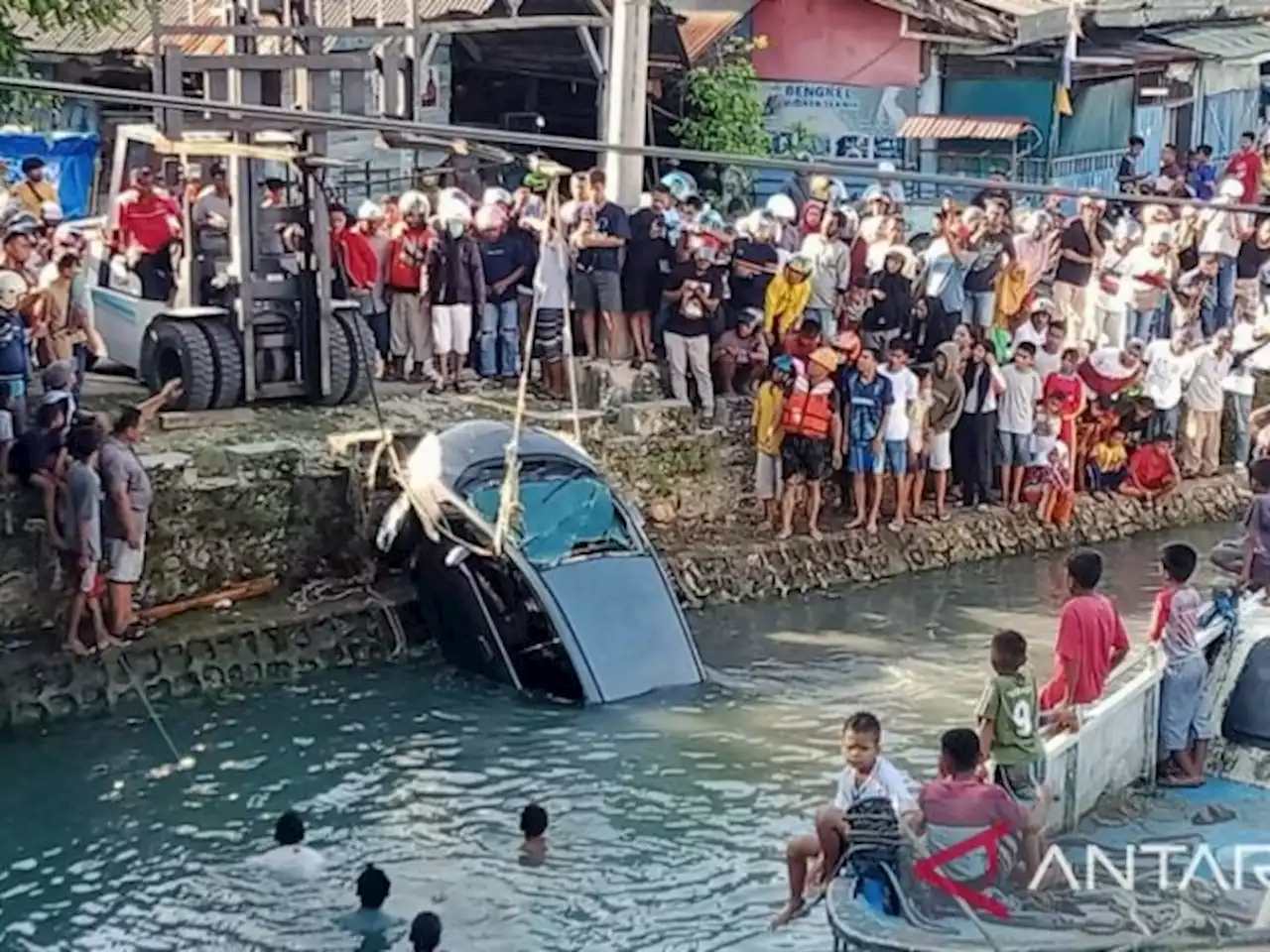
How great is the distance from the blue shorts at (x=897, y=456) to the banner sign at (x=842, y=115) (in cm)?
928

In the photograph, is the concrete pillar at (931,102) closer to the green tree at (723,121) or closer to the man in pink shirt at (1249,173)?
the green tree at (723,121)

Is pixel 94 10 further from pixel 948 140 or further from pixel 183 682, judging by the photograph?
pixel 948 140

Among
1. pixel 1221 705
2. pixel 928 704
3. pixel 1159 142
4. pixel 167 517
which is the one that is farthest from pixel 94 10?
pixel 1159 142

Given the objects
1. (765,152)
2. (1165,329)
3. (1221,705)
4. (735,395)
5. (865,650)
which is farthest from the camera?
(765,152)

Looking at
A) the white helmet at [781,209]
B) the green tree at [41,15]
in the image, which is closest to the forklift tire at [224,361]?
the green tree at [41,15]

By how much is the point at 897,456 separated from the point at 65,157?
38.7ft

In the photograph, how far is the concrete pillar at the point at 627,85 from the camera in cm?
2245

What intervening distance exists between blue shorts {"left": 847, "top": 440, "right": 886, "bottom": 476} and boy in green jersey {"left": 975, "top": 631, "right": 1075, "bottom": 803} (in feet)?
28.3

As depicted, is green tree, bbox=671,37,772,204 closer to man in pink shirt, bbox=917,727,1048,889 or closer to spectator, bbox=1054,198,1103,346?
spectator, bbox=1054,198,1103,346

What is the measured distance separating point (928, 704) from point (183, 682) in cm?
582

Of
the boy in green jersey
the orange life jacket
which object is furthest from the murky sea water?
the orange life jacket

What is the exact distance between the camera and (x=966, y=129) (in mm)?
29188

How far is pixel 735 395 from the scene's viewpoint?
21703 millimetres

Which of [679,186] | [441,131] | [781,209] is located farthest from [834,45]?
[441,131]
